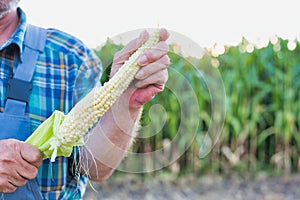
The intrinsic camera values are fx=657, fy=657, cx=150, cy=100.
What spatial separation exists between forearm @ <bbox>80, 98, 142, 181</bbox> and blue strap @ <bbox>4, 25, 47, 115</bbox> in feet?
0.62

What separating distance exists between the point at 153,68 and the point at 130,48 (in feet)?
0.22

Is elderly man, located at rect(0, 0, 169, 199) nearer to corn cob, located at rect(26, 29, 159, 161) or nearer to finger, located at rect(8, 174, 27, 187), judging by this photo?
finger, located at rect(8, 174, 27, 187)

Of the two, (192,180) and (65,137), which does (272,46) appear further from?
(65,137)

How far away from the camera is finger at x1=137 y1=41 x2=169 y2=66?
123cm

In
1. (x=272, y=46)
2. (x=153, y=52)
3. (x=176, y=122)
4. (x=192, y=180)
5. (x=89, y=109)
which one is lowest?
(x=192, y=180)

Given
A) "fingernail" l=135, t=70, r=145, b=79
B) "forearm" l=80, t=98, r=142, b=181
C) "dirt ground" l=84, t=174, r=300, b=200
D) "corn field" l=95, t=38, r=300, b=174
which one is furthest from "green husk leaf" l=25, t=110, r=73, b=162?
"corn field" l=95, t=38, r=300, b=174

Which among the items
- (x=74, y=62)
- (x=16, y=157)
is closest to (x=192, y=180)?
(x=74, y=62)

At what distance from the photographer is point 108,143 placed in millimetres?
1613

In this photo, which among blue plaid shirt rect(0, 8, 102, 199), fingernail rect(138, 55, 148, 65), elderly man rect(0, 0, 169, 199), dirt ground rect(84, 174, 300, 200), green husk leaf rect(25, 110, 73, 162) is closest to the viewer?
fingernail rect(138, 55, 148, 65)

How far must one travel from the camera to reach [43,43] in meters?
1.70

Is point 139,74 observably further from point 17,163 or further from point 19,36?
point 19,36

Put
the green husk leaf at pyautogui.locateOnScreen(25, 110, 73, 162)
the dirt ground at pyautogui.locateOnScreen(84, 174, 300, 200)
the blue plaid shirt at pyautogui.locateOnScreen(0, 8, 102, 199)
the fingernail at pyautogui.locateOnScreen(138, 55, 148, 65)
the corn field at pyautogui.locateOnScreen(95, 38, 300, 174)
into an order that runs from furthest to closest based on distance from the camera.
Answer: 1. the corn field at pyautogui.locateOnScreen(95, 38, 300, 174)
2. the dirt ground at pyautogui.locateOnScreen(84, 174, 300, 200)
3. the blue plaid shirt at pyautogui.locateOnScreen(0, 8, 102, 199)
4. the green husk leaf at pyautogui.locateOnScreen(25, 110, 73, 162)
5. the fingernail at pyautogui.locateOnScreen(138, 55, 148, 65)

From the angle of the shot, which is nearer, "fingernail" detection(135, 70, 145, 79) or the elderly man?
"fingernail" detection(135, 70, 145, 79)

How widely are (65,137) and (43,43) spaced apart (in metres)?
0.45
